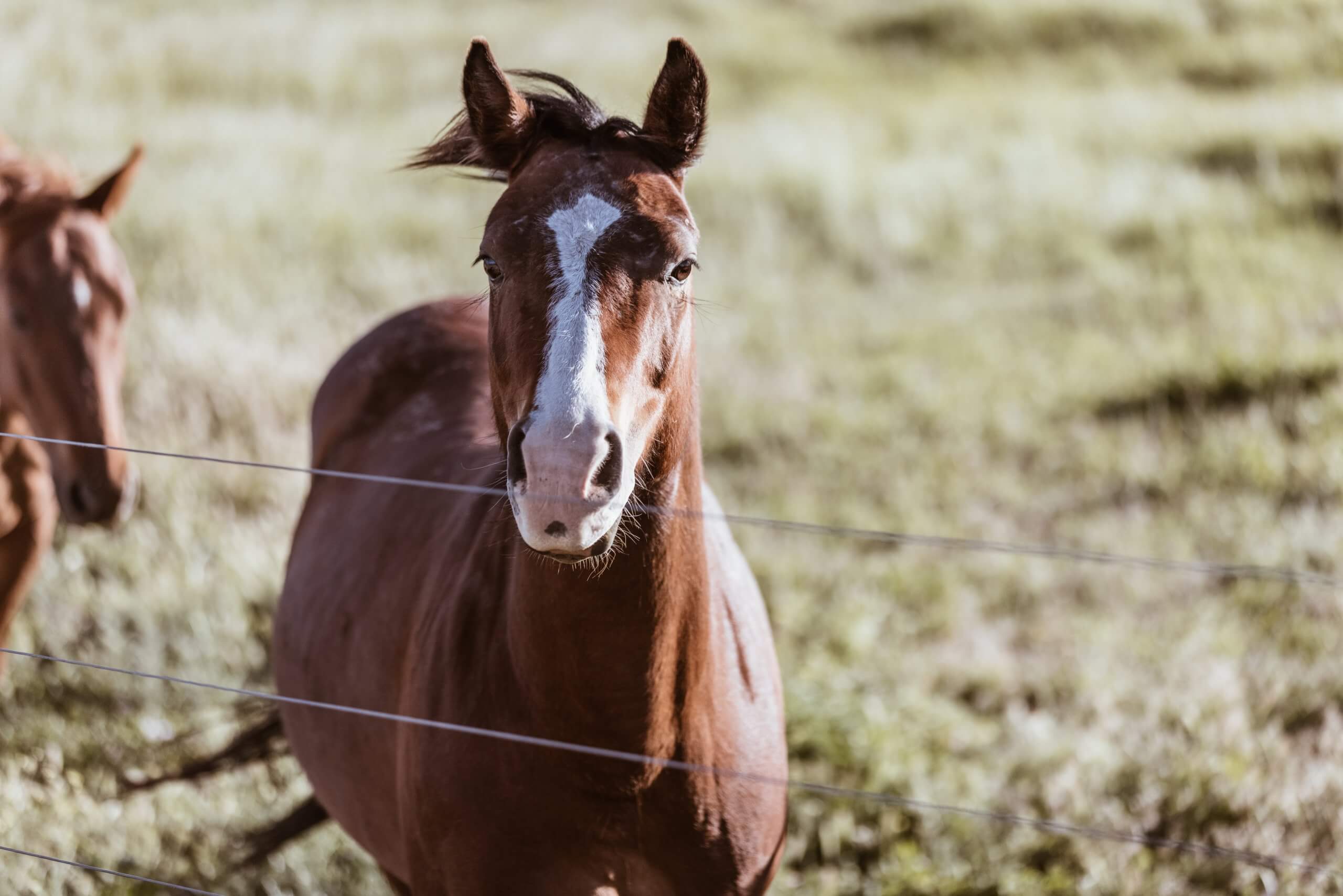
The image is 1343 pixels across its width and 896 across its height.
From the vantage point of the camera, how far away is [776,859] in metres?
2.57

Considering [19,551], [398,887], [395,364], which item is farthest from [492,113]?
[19,551]

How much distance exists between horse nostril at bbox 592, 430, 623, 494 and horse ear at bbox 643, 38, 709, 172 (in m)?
0.72

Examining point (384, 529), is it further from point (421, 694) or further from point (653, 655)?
point (653, 655)

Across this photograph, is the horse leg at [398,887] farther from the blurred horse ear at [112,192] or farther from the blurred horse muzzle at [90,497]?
the blurred horse ear at [112,192]

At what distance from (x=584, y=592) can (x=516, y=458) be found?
0.43m

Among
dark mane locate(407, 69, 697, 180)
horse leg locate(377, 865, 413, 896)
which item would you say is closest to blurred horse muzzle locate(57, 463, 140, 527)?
horse leg locate(377, 865, 413, 896)

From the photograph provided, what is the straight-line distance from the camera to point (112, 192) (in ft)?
14.5

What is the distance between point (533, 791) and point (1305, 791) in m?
2.97

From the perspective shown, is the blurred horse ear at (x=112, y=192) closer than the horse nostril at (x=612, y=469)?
No

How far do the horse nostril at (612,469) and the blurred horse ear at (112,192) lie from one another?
326cm

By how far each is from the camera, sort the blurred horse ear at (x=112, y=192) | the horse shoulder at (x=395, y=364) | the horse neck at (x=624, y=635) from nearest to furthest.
A: 1. the horse neck at (x=624, y=635)
2. the horse shoulder at (x=395, y=364)
3. the blurred horse ear at (x=112, y=192)

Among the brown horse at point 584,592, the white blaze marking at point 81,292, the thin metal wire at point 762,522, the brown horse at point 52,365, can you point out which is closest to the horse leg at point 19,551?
the brown horse at point 52,365

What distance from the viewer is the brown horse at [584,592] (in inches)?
76.5

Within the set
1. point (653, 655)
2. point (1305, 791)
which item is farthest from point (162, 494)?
point (1305, 791)
